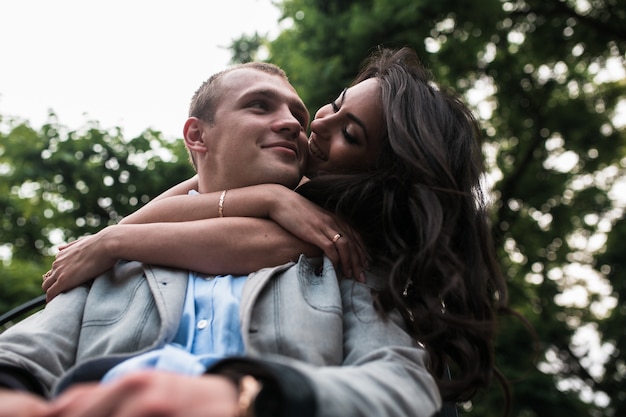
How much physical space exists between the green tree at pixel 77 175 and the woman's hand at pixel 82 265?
13.3 feet

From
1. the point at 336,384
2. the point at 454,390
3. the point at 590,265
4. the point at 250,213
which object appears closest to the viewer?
the point at 336,384

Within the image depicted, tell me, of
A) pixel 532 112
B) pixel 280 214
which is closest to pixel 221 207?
pixel 280 214

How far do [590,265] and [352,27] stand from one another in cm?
619

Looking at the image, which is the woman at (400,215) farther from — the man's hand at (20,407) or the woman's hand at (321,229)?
the man's hand at (20,407)

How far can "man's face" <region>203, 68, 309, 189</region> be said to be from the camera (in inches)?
87.4

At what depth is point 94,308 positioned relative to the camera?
5.92ft

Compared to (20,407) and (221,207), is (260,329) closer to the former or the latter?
(221,207)

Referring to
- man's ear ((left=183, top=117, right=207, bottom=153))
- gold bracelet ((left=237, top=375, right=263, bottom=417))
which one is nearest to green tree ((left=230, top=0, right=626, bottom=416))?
man's ear ((left=183, top=117, right=207, bottom=153))

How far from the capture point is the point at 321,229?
193 centimetres

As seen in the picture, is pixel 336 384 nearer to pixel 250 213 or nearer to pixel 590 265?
pixel 250 213

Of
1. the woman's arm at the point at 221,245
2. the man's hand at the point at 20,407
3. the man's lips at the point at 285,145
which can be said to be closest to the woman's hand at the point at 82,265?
the woman's arm at the point at 221,245

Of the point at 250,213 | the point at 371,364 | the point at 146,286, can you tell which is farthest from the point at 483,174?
the point at 146,286

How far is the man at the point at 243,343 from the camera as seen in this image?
0.97m

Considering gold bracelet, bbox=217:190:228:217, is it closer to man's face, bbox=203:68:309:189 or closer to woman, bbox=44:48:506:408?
woman, bbox=44:48:506:408
